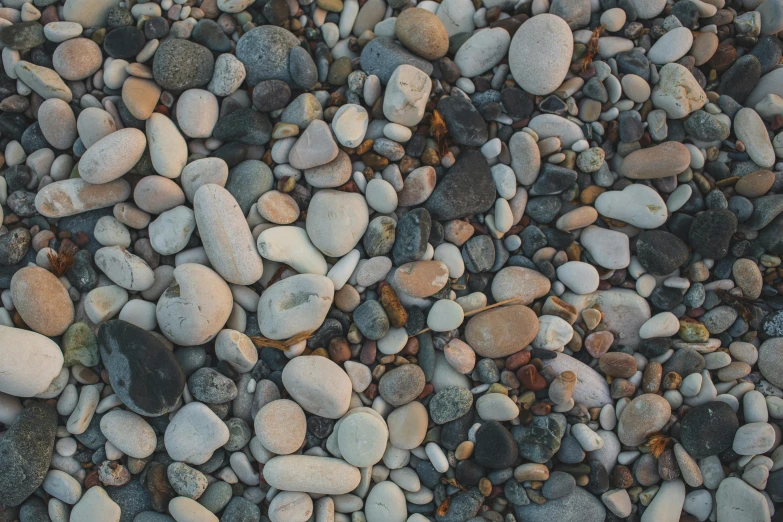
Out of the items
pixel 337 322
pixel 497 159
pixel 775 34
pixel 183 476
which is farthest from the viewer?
pixel 775 34

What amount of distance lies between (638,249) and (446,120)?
0.77 m

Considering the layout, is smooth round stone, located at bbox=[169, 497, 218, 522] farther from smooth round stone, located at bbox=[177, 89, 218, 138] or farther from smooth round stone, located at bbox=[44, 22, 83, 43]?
smooth round stone, located at bbox=[44, 22, 83, 43]

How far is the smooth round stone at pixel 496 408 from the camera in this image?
179 cm

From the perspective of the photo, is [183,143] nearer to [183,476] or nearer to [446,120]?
[446,120]

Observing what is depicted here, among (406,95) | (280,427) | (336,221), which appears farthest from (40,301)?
(406,95)

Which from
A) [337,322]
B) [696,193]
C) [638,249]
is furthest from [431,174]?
[696,193]

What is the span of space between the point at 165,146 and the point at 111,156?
16cm

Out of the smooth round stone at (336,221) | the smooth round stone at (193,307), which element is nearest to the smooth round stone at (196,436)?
the smooth round stone at (193,307)

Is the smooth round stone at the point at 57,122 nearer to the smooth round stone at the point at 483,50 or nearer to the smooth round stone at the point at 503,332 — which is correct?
the smooth round stone at the point at 483,50

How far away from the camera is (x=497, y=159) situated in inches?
78.5

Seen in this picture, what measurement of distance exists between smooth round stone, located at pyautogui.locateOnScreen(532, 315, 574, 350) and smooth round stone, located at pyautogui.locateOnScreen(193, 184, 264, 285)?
93 centimetres

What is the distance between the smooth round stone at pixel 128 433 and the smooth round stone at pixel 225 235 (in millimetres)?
498

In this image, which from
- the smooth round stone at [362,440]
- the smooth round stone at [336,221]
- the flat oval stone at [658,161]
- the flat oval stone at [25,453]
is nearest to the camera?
the flat oval stone at [25,453]

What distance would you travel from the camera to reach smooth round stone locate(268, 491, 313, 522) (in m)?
1.71
